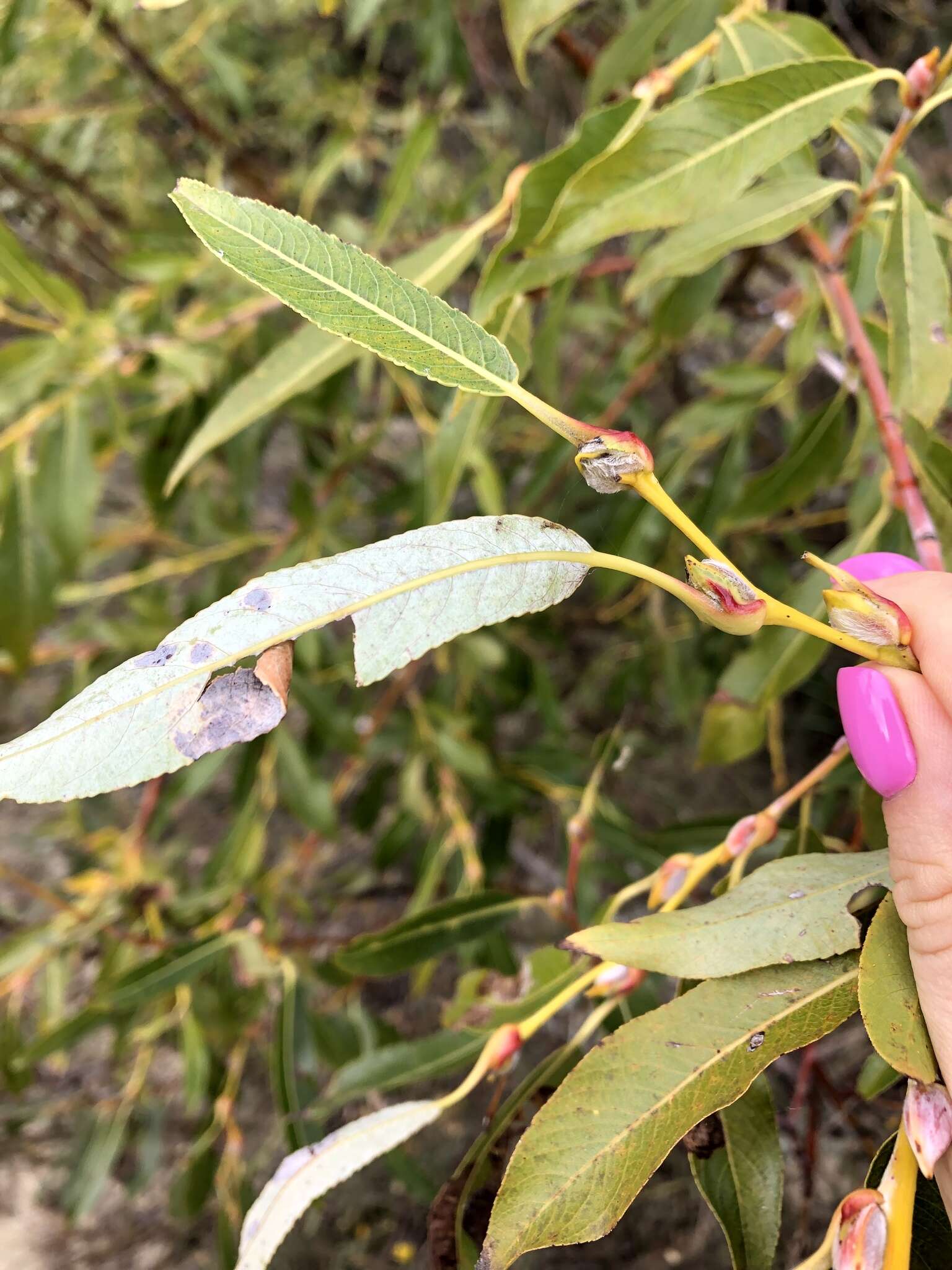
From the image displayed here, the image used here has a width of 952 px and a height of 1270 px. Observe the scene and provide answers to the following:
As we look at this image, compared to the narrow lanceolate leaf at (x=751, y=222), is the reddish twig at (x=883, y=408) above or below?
below

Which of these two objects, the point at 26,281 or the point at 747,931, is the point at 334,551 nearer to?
the point at 26,281

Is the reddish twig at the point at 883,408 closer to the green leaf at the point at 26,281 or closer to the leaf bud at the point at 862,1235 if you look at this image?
the leaf bud at the point at 862,1235

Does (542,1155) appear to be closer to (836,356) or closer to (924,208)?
(924,208)

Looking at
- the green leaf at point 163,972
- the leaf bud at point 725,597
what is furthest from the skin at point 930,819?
the green leaf at point 163,972

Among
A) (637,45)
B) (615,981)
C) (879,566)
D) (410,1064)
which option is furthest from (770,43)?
(410,1064)

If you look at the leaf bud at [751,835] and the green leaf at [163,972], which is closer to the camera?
the leaf bud at [751,835]
